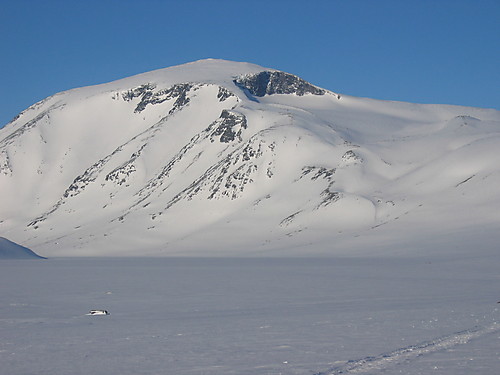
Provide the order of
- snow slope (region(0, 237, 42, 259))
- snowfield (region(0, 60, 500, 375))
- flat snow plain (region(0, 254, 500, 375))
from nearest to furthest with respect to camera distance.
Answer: flat snow plain (region(0, 254, 500, 375)) → snowfield (region(0, 60, 500, 375)) → snow slope (region(0, 237, 42, 259))

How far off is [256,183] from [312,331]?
145m

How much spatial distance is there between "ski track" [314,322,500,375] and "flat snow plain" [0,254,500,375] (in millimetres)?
30

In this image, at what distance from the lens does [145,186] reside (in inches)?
7751

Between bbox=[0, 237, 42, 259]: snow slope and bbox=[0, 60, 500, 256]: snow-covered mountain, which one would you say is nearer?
bbox=[0, 237, 42, 259]: snow slope

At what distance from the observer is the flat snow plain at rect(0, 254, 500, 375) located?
17.8 metres

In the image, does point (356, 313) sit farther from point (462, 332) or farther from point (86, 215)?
point (86, 215)

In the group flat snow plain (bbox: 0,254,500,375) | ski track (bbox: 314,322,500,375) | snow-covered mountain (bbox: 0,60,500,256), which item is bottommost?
ski track (bbox: 314,322,500,375)

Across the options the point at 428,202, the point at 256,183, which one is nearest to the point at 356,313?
the point at 428,202

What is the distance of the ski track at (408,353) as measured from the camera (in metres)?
17.0

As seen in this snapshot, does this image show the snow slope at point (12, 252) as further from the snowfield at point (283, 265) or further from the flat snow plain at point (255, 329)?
the flat snow plain at point (255, 329)

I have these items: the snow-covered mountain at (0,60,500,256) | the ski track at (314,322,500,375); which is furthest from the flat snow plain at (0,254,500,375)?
the snow-covered mountain at (0,60,500,256)

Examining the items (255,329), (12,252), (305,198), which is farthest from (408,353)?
(305,198)

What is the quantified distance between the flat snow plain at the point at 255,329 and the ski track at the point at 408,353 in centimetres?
3

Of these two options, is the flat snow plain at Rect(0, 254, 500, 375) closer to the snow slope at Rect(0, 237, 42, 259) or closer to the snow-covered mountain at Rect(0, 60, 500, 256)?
the snow-covered mountain at Rect(0, 60, 500, 256)
